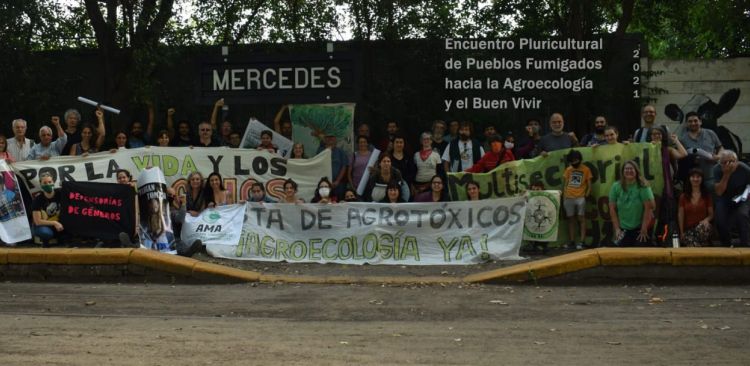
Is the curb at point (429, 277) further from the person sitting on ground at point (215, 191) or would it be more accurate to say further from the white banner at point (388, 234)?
the person sitting on ground at point (215, 191)

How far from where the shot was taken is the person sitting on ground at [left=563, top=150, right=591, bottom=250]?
13992mm

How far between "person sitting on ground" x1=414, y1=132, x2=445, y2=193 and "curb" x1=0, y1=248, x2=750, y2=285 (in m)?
3.05

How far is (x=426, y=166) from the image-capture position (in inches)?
592

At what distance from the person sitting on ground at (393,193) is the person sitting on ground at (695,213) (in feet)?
13.2

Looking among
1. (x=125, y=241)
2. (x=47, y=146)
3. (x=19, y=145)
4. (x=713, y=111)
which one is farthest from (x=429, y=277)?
(x=713, y=111)

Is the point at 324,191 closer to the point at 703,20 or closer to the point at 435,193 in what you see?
the point at 435,193

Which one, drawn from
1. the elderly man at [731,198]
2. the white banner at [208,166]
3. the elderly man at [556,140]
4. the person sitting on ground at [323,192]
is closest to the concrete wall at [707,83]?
the elderly man at [556,140]

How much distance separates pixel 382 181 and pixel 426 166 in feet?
2.69

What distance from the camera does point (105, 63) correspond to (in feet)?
62.0

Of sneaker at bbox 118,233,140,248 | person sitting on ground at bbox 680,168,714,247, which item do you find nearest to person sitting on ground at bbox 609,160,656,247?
person sitting on ground at bbox 680,168,714,247

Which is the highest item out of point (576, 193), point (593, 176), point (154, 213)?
point (593, 176)

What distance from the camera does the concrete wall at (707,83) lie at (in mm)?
19344

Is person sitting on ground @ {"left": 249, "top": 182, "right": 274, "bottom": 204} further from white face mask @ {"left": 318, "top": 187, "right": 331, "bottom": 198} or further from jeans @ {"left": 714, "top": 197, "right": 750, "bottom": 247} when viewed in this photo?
jeans @ {"left": 714, "top": 197, "right": 750, "bottom": 247}

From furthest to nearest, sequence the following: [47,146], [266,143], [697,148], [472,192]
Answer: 1. [266,143]
2. [47,146]
3. [472,192]
4. [697,148]
